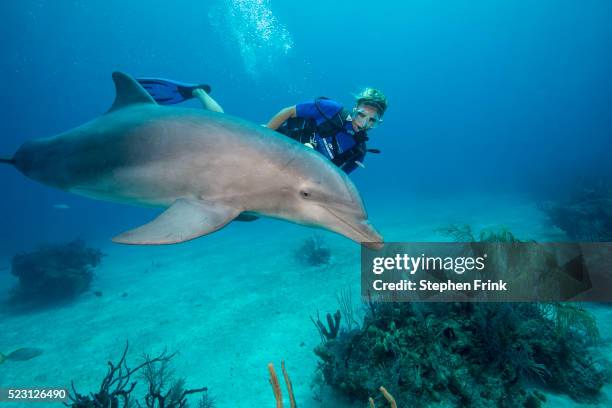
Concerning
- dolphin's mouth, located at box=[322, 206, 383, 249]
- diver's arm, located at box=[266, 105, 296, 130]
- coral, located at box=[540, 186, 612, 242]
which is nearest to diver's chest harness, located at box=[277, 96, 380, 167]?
diver's arm, located at box=[266, 105, 296, 130]

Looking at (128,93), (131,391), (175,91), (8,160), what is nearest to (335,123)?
(128,93)

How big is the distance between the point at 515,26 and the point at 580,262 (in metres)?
134

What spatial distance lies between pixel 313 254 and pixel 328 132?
285 inches

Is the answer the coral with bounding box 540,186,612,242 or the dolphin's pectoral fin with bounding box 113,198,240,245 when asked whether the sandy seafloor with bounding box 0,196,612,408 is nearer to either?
the coral with bounding box 540,186,612,242

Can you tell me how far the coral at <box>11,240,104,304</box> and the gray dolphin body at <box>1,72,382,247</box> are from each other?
37.5 ft

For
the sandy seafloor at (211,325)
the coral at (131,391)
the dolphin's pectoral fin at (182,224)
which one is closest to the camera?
the dolphin's pectoral fin at (182,224)

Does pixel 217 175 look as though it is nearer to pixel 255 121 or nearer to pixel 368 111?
pixel 368 111

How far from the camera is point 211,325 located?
→ 276 inches

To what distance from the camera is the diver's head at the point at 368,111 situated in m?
4.68

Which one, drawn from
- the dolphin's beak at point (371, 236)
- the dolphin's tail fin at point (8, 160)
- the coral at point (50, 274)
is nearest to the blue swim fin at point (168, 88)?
the dolphin's tail fin at point (8, 160)

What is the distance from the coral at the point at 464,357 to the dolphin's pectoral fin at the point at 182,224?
268 cm

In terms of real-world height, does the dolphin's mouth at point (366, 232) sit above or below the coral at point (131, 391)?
above

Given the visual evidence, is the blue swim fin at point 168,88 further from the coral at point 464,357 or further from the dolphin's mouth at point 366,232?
the coral at point 464,357

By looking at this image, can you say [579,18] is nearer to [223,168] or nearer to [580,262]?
[580,262]
